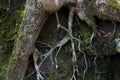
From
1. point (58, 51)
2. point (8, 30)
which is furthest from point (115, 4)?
point (8, 30)

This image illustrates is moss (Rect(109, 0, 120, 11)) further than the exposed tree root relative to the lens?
No

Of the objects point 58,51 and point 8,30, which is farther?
point 8,30

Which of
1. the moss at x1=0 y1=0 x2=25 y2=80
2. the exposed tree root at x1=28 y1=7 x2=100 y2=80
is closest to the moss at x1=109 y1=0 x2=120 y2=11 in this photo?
the exposed tree root at x1=28 y1=7 x2=100 y2=80

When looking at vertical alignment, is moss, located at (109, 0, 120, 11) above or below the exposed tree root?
above

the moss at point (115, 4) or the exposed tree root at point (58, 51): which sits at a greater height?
the moss at point (115, 4)

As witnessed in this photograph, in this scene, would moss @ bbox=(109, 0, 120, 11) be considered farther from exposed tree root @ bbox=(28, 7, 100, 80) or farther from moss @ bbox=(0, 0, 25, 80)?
moss @ bbox=(0, 0, 25, 80)

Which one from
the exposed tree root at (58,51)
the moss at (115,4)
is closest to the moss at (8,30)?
the exposed tree root at (58,51)

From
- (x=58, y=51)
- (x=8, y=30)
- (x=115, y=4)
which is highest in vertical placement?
(x=115, y=4)

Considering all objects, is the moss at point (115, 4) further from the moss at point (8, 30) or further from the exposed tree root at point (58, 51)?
the moss at point (8, 30)

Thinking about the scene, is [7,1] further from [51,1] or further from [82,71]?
[82,71]

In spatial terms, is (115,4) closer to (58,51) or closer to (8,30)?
(58,51)

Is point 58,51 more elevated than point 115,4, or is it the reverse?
point 115,4

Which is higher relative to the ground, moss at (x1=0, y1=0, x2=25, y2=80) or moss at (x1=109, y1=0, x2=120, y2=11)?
moss at (x1=109, y1=0, x2=120, y2=11)

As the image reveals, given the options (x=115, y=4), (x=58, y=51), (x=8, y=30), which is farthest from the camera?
(x=8, y=30)
